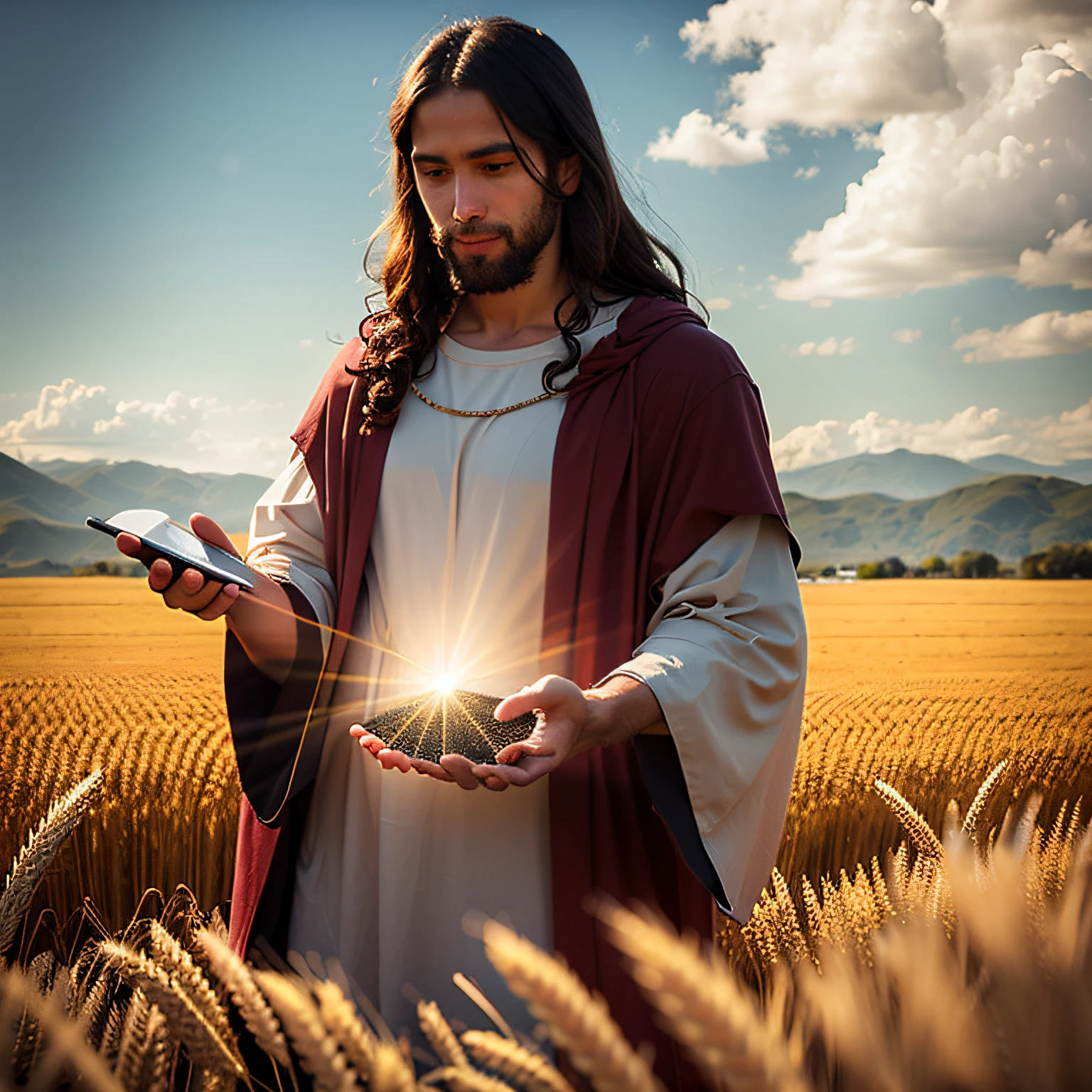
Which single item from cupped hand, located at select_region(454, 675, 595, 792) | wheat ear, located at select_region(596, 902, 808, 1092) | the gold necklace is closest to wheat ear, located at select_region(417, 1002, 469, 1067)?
wheat ear, located at select_region(596, 902, 808, 1092)

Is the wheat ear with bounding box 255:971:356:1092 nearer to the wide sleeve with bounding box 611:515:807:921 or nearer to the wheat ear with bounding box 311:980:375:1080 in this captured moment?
the wheat ear with bounding box 311:980:375:1080

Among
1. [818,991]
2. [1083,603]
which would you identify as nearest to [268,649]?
[818,991]

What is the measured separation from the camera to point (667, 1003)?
478 mm

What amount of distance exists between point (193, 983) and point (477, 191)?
1330 mm

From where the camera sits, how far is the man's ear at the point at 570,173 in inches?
73.0

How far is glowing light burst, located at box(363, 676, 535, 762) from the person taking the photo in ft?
4.42

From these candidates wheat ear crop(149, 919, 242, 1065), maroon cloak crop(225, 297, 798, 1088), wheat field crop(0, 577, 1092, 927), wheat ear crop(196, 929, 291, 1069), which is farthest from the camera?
wheat field crop(0, 577, 1092, 927)

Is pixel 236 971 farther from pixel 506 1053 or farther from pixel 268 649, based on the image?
pixel 268 649

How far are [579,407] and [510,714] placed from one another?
0.67m

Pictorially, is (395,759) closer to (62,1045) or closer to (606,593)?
(606,593)

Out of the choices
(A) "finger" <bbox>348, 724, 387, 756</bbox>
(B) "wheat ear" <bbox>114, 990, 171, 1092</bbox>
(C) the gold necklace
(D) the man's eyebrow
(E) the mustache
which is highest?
(D) the man's eyebrow

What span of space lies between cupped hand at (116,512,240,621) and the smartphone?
0.4 inches

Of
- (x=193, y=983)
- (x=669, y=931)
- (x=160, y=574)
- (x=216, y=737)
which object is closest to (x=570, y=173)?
(x=160, y=574)

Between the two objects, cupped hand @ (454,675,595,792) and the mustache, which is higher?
the mustache
